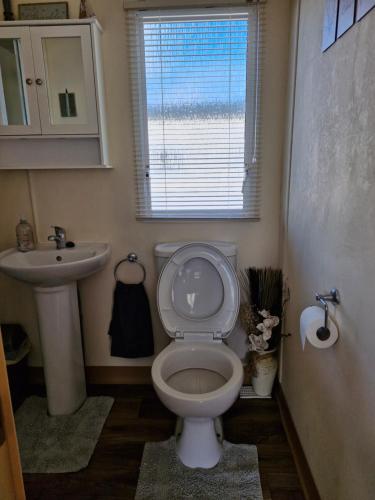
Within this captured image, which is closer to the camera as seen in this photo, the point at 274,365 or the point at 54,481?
the point at 54,481

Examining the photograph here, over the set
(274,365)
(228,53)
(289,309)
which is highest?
(228,53)

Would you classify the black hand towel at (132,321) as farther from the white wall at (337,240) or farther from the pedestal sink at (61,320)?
the white wall at (337,240)

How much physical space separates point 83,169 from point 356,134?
1380mm

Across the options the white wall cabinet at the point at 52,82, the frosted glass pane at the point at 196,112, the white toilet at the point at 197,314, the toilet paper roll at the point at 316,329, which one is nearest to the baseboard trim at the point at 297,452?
the white toilet at the point at 197,314

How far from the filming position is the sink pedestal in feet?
5.38

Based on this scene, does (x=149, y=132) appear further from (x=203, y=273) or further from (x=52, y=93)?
(x=203, y=273)

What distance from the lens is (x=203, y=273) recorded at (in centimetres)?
→ 166

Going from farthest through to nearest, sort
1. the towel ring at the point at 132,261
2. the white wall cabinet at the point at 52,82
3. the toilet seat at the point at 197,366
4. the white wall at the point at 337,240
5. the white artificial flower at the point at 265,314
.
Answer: the towel ring at the point at 132,261, the white artificial flower at the point at 265,314, the white wall cabinet at the point at 52,82, the toilet seat at the point at 197,366, the white wall at the point at 337,240

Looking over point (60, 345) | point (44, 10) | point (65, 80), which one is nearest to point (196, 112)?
point (65, 80)

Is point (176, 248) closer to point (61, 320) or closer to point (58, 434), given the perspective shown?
point (61, 320)

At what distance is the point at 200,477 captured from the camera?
1.39 meters

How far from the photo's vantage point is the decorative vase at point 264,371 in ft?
5.87

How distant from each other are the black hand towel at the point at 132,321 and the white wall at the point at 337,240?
850 millimetres

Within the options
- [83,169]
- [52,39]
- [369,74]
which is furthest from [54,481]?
[52,39]
